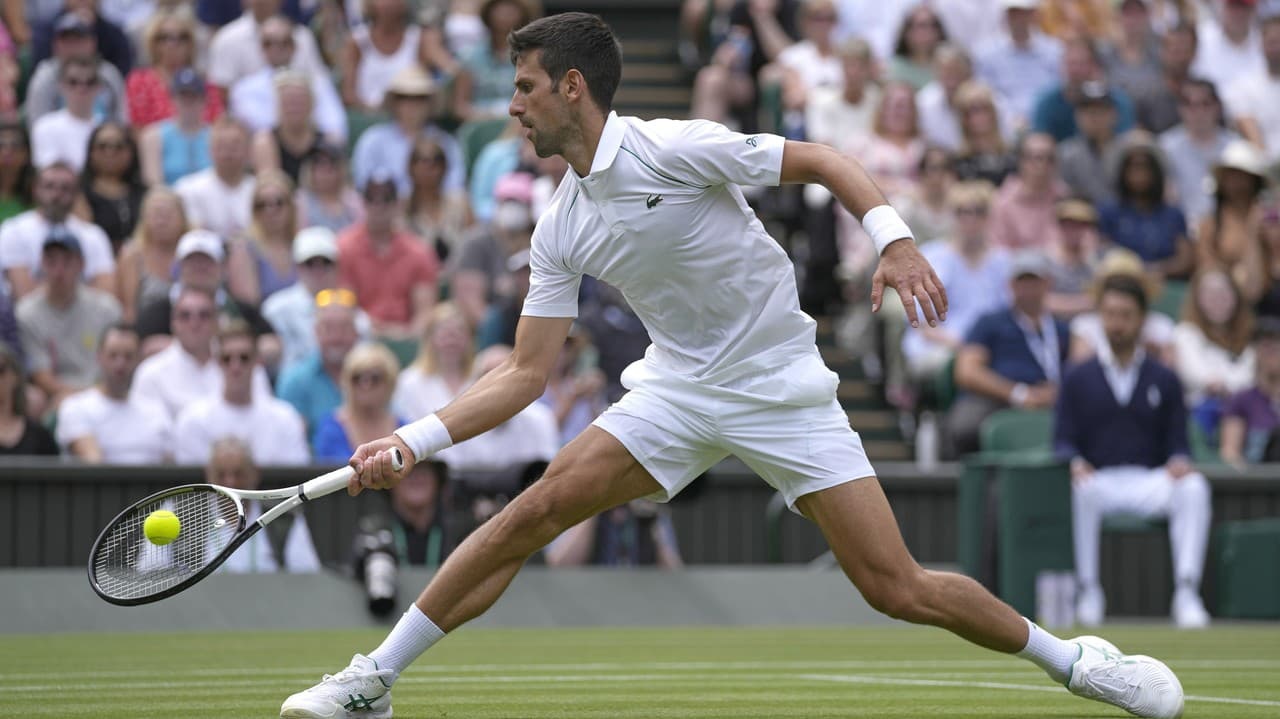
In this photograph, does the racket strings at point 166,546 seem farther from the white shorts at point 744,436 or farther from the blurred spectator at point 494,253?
the blurred spectator at point 494,253

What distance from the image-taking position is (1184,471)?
12.6 metres

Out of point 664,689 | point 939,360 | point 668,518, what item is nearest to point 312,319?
point 668,518

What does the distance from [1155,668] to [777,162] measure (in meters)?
1.90

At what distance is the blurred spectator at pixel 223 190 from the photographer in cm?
1390

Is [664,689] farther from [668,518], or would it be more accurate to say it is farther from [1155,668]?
[668,518]

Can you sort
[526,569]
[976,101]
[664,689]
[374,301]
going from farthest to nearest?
1. [976,101]
2. [374,301]
3. [526,569]
4. [664,689]

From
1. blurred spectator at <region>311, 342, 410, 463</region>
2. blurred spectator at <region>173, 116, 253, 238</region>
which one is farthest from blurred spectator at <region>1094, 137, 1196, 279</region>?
blurred spectator at <region>173, 116, 253, 238</region>

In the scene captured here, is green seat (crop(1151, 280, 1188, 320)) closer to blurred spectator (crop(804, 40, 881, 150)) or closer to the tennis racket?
blurred spectator (crop(804, 40, 881, 150))

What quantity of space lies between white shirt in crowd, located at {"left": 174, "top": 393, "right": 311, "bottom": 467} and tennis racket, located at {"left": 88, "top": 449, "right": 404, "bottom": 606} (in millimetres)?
5995

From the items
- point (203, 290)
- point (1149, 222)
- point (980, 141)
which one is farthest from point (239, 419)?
point (1149, 222)

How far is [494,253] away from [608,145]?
832 cm

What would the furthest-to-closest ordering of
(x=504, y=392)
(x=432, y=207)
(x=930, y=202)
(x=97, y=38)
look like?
(x=930, y=202)
(x=97, y=38)
(x=432, y=207)
(x=504, y=392)

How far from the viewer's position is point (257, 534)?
37.4 ft

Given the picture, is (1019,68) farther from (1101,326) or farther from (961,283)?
(1101,326)
